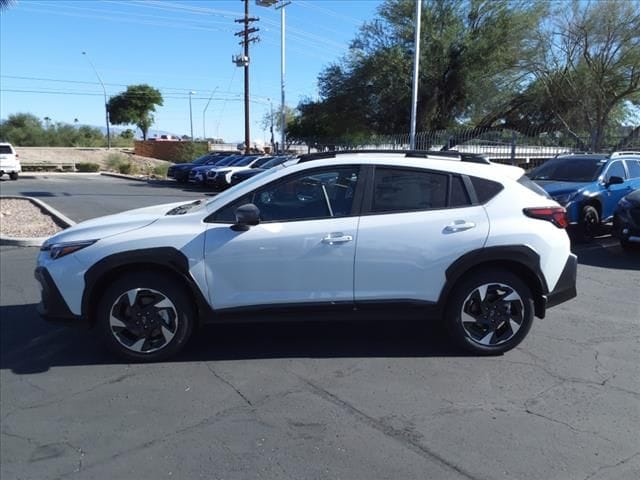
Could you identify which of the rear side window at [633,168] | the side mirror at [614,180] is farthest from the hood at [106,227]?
the rear side window at [633,168]

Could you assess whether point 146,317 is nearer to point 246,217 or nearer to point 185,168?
point 246,217

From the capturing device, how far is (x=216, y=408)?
4.00m

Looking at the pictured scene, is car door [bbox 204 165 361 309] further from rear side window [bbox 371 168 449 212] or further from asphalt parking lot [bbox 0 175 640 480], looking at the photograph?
asphalt parking lot [bbox 0 175 640 480]

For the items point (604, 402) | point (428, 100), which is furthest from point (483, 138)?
point (604, 402)

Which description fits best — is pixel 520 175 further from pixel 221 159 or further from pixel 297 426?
pixel 221 159

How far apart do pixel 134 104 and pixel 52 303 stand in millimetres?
82047

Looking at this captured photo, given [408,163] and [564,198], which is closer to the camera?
[408,163]

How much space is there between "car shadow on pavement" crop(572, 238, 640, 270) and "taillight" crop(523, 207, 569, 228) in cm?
427

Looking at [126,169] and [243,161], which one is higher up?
[243,161]

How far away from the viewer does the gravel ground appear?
36.3 ft

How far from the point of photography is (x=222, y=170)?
23.8 meters

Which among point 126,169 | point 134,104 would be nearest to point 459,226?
point 126,169

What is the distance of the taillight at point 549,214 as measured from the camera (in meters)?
4.88

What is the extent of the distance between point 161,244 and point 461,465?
2.74 meters
